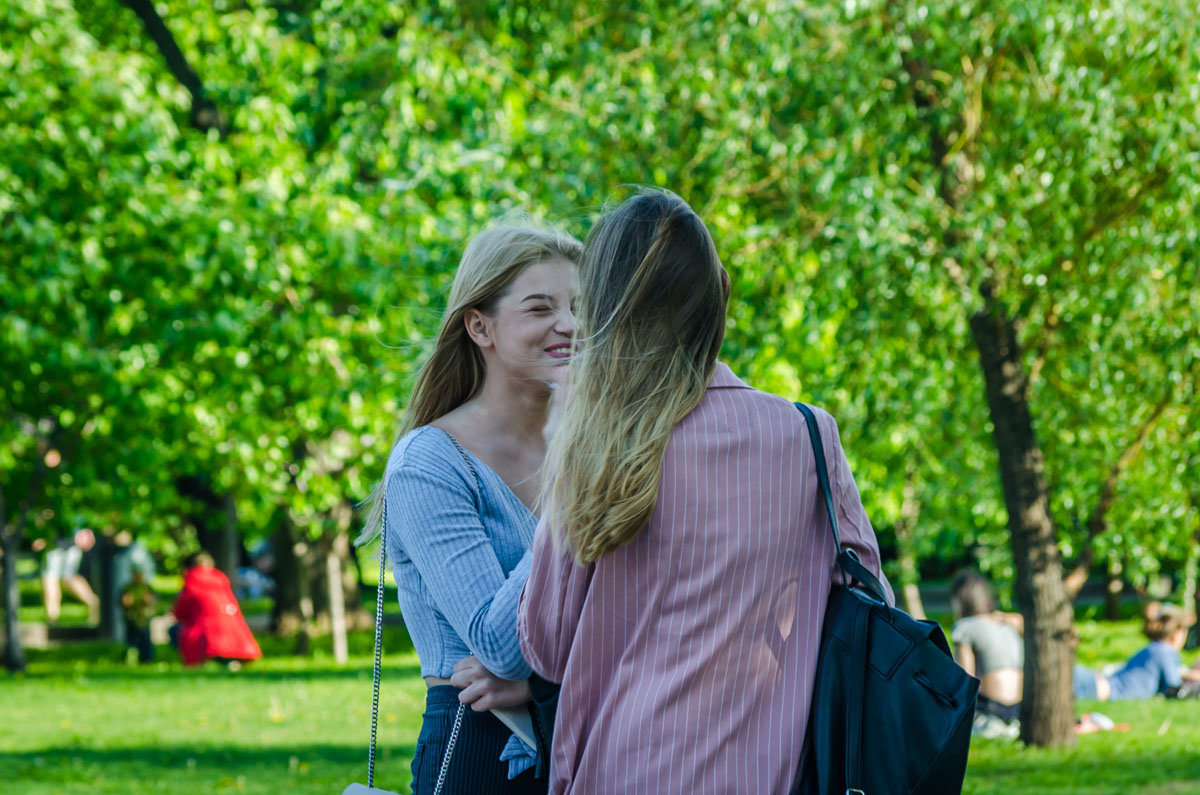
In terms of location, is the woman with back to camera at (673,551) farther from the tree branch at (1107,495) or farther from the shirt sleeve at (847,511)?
the tree branch at (1107,495)

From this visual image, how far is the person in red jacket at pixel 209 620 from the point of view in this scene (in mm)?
16969

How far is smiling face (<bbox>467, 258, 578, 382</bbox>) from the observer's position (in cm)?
231

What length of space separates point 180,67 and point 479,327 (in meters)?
15.2

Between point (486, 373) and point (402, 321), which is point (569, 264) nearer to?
point (486, 373)

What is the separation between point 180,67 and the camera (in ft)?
53.4

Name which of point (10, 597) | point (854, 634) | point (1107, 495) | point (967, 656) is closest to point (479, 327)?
point (854, 634)

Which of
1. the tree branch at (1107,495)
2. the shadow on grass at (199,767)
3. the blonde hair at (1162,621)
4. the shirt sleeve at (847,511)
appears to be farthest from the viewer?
the blonde hair at (1162,621)

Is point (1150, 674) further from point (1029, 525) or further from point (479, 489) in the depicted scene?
point (479, 489)

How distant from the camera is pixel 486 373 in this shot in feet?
7.92

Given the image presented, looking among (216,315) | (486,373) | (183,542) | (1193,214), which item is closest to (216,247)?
(216,315)

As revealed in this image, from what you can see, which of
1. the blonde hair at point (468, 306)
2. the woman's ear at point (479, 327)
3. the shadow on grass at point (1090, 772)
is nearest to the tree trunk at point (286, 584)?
the shadow on grass at point (1090, 772)

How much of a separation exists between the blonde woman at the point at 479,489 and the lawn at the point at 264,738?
225 inches

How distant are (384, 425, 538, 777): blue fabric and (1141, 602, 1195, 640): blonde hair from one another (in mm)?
9812

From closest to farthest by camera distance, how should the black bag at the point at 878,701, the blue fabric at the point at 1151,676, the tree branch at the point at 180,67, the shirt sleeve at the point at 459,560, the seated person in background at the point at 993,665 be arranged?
the black bag at the point at 878,701, the shirt sleeve at the point at 459,560, the seated person in background at the point at 993,665, the blue fabric at the point at 1151,676, the tree branch at the point at 180,67
